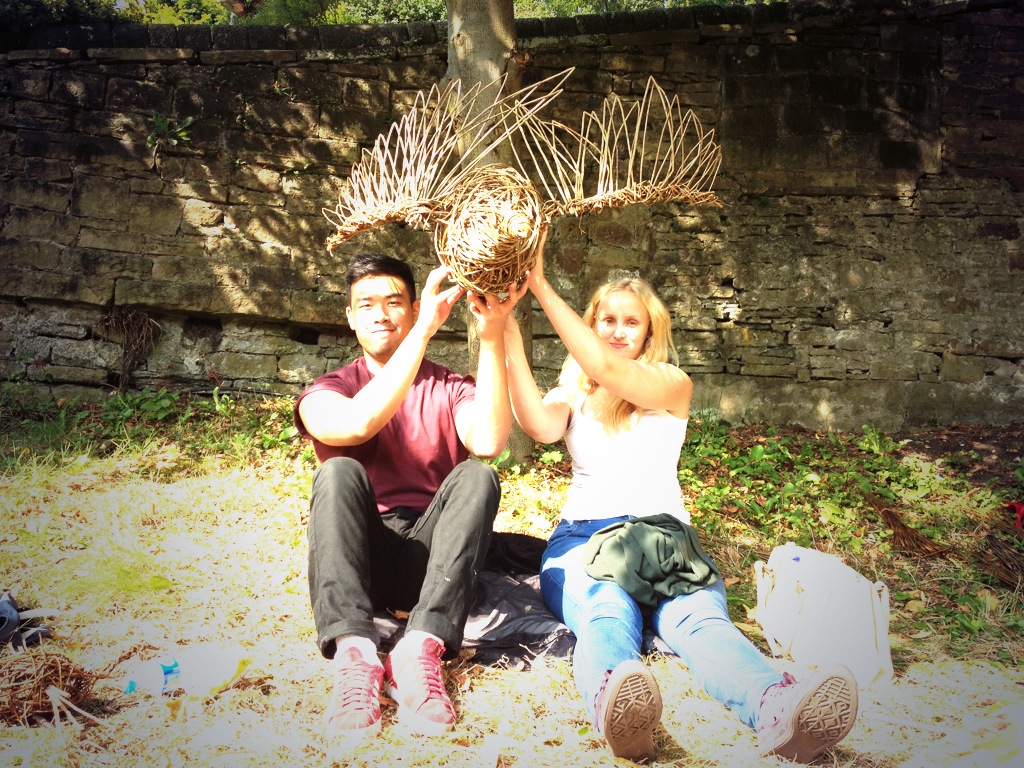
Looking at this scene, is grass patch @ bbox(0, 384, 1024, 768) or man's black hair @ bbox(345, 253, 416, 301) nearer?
grass patch @ bbox(0, 384, 1024, 768)

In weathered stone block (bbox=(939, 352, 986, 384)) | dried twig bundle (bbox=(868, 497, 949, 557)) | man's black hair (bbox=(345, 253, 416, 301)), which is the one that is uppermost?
man's black hair (bbox=(345, 253, 416, 301))

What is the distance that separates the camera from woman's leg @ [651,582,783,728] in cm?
192

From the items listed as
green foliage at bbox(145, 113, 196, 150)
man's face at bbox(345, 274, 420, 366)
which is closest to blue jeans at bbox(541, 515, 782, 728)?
man's face at bbox(345, 274, 420, 366)

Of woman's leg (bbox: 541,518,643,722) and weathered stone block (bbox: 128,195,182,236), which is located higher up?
weathered stone block (bbox: 128,195,182,236)

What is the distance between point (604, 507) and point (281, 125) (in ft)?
12.9

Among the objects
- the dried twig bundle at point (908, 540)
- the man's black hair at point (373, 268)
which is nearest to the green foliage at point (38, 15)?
the man's black hair at point (373, 268)

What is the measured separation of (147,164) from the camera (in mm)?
5117

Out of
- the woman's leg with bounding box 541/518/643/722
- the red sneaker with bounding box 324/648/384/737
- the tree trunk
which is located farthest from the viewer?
the tree trunk

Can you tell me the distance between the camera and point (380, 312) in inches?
99.3

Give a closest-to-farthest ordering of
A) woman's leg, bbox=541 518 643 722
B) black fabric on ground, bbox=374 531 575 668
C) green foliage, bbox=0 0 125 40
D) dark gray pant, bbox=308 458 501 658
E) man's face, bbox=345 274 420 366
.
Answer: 1. woman's leg, bbox=541 518 643 722
2. dark gray pant, bbox=308 458 501 658
3. black fabric on ground, bbox=374 531 575 668
4. man's face, bbox=345 274 420 366
5. green foliage, bbox=0 0 125 40

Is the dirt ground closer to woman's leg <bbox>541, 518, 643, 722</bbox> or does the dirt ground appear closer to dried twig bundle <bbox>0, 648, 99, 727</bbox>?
woman's leg <bbox>541, 518, 643, 722</bbox>

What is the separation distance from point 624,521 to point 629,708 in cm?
74

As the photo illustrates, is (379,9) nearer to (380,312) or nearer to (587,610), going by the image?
(380,312)

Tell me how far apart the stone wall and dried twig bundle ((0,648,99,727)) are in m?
3.34
